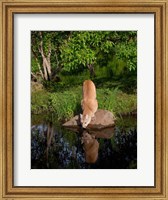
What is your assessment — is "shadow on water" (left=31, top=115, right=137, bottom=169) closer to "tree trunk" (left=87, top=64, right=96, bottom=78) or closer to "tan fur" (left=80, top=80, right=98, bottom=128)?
"tan fur" (left=80, top=80, right=98, bottom=128)

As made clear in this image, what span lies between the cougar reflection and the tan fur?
48 mm

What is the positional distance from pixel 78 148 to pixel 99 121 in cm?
14

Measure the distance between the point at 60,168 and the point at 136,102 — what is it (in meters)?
0.42

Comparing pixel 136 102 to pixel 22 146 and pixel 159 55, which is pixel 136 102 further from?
pixel 22 146

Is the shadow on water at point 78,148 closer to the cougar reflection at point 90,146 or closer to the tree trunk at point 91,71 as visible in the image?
the cougar reflection at point 90,146

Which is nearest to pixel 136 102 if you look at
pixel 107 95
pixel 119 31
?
pixel 107 95

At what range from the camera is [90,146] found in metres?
2.79

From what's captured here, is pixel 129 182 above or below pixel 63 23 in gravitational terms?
below

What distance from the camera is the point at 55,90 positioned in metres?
2.79

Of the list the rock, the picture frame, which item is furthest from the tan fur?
the picture frame

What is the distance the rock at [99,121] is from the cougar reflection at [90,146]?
4 cm

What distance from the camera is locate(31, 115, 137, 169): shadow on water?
2775 mm

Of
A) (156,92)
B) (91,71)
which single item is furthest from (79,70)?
(156,92)

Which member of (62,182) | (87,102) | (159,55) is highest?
(159,55)
